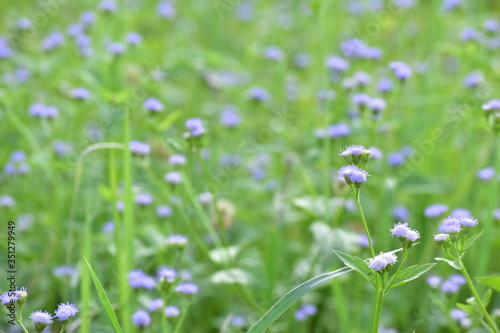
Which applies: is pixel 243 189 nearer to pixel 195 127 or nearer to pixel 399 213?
pixel 399 213

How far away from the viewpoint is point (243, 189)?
3.07 metres

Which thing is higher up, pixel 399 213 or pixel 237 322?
pixel 399 213

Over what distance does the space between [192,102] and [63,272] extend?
66.7 inches

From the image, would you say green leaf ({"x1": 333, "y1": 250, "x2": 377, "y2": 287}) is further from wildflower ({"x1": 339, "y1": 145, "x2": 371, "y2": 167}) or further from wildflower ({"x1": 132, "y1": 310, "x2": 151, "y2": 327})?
wildflower ({"x1": 132, "y1": 310, "x2": 151, "y2": 327})

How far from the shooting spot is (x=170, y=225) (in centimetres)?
297

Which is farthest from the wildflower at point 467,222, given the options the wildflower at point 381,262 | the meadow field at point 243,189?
the wildflower at point 381,262

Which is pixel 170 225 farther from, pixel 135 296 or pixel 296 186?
pixel 135 296

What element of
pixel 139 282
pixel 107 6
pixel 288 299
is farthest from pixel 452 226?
pixel 107 6

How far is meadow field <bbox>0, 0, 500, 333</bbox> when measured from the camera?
83.5 inches

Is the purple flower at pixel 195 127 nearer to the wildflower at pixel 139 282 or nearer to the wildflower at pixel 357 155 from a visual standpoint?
the wildflower at pixel 139 282

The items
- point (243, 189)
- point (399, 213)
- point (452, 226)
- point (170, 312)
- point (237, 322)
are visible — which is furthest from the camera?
point (243, 189)

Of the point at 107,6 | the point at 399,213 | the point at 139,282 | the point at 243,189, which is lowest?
the point at 139,282

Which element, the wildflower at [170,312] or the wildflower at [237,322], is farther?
the wildflower at [237,322]

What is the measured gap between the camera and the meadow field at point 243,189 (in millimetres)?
2121
